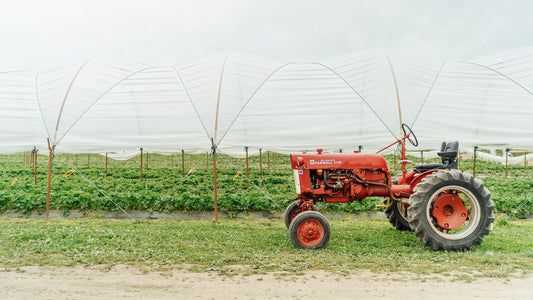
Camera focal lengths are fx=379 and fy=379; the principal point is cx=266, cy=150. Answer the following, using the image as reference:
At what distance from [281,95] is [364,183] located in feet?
12.5

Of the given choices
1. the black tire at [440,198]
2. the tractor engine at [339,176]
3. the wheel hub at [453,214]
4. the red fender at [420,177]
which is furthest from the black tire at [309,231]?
the red fender at [420,177]

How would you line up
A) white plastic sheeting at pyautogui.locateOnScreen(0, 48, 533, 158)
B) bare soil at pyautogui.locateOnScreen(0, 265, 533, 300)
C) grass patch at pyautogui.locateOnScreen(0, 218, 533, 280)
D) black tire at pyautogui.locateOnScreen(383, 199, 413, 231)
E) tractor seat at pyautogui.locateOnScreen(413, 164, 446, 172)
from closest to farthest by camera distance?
bare soil at pyautogui.locateOnScreen(0, 265, 533, 300) → grass patch at pyautogui.locateOnScreen(0, 218, 533, 280) → tractor seat at pyautogui.locateOnScreen(413, 164, 446, 172) → black tire at pyautogui.locateOnScreen(383, 199, 413, 231) → white plastic sheeting at pyautogui.locateOnScreen(0, 48, 533, 158)

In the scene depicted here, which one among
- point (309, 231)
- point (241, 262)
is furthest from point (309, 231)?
point (241, 262)

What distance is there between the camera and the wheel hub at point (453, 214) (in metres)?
6.67

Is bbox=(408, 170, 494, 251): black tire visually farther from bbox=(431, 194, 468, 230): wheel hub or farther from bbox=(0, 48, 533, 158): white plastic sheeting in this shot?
bbox=(0, 48, 533, 158): white plastic sheeting

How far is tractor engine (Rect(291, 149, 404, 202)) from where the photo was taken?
22.9 feet

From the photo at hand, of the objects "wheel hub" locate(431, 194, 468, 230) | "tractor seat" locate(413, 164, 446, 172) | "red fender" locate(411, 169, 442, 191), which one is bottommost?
"wheel hub" locate(431, 194, 468, 230)

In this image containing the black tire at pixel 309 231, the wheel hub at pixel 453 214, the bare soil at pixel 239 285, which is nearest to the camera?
the bare soil at pixel 239 285

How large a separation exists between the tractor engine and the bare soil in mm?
2113

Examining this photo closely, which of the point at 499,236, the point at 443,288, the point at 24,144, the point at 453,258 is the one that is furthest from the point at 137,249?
the point at 499,236

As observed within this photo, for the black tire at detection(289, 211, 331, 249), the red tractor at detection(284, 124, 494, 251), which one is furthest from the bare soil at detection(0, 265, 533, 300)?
the red tractor at detection(284, 124, 494, 251)

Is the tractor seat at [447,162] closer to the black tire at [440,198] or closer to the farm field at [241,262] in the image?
the black tire at [440,198]

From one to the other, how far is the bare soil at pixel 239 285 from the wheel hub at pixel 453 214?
1.80 meters

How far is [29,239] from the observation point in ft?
23.5
